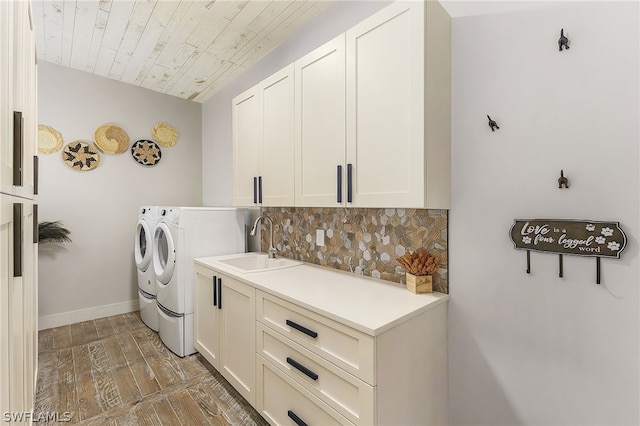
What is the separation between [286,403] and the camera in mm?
1548

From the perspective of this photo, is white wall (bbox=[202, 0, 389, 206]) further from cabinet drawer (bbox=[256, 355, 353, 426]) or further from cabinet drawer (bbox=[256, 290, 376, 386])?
cabinet drawer (bbox=[256, 355, 353, 426])

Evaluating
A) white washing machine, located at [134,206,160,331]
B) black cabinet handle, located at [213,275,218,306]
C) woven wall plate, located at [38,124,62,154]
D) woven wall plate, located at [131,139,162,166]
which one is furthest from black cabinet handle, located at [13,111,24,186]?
woven wall plate, located at [131,139,162,166]

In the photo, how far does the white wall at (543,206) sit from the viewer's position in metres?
1.08

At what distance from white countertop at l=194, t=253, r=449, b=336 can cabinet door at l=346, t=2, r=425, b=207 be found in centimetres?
46

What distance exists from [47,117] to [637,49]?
4.25 meters

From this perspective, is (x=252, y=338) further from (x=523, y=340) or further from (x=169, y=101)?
(x=169, y=101)

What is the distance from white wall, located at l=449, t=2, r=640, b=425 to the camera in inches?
42.4

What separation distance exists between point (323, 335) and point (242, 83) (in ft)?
9.11

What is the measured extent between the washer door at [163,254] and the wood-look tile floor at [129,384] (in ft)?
2.14

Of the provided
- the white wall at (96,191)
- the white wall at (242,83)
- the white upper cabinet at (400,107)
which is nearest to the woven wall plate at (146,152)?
the white wall at (96,191)

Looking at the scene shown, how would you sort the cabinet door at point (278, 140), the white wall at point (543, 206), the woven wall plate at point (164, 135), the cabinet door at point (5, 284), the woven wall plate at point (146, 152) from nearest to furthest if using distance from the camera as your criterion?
the cabinet door at point (5, 284) < the white wall at point (543, 206) < the cabinet door at point (278, 140) < the woven wall plate at point (146, 152) < the woven wall plate at point (164, 135)

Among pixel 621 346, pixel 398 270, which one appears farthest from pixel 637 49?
pixel 398 270

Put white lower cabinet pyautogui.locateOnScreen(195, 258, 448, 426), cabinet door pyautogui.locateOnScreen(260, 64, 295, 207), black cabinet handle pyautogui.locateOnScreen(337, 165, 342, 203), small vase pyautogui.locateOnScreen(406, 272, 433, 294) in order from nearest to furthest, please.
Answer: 1. white lower cabinet pyautogui.locateOnScreen(195, 258, 448, 426)
2. small vase pyautogui.locateOnScreen(406, 272, 433, 294)
3. black cabinet handle pyautogui.locateOnScreen(337, 165, 342, 203)
4. cabinet door pyautogui.locateOnScreen(260, 64, 295, 207)

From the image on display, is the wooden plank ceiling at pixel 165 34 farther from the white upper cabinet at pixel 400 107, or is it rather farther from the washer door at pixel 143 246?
the washer door at pixel 143 246
